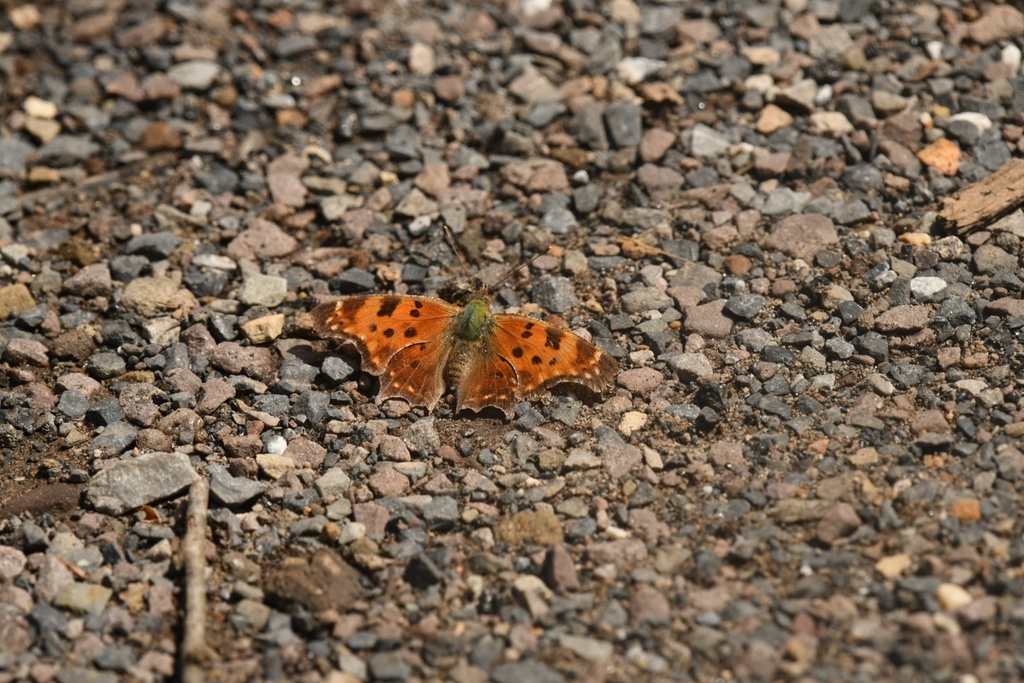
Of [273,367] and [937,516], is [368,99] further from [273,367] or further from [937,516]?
[937,516]

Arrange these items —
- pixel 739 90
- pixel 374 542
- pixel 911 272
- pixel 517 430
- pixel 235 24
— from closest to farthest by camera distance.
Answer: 1. pixel 374 542
2. pixel 517 430
3. pixel 911 272
4. pixel 739 90
5. pixel 235 24

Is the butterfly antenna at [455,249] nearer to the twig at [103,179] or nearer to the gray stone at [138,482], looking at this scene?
the gray stone at [138,482]

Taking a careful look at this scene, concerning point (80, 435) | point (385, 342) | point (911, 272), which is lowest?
point (80, 435)

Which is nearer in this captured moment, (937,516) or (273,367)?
(937,516)

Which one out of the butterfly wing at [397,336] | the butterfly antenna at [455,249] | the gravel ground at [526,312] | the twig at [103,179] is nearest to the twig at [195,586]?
the gravel ground at [526,312]

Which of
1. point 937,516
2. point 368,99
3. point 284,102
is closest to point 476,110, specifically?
point 368,99

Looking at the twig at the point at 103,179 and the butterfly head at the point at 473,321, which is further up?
the butterfly head at the point at 473,321
